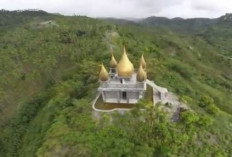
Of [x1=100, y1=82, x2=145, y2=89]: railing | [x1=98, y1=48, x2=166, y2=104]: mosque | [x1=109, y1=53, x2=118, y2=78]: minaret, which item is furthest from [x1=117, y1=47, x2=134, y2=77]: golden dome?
[x1=109, y1=53, x2=118, y2=78]: minaret

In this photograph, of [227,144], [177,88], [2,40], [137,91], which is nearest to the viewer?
[227,144]

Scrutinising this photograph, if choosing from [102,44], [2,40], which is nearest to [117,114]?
[102,44]

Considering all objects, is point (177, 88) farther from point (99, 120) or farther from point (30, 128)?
point (30, 128)

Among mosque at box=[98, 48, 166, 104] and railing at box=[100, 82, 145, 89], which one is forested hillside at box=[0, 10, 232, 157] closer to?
mosque at box=[98, 48, 166, 104]

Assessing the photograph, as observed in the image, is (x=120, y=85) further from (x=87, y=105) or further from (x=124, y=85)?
(x=87, y=105)

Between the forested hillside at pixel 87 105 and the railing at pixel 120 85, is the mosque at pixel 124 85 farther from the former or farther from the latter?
the forested hillside at pixel 87 105

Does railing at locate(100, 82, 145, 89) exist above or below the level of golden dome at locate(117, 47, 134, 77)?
below

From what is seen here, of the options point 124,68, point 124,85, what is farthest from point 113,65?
point 124,85
